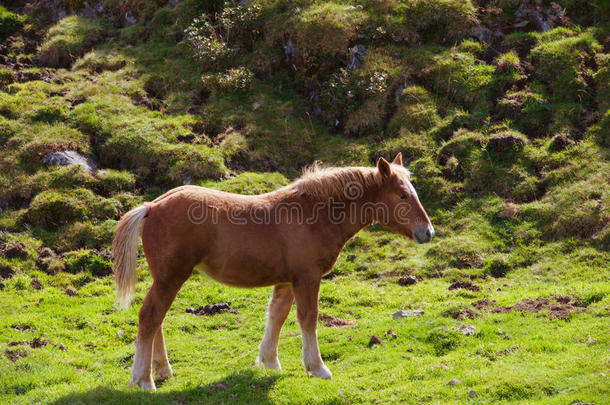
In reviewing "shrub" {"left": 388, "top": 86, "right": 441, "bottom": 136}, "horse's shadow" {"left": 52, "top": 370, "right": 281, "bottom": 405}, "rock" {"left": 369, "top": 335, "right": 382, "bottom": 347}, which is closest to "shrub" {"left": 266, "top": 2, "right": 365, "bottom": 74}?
"shrub" {"left": 388, "top": 86, "right": 441, "bottom": 136}

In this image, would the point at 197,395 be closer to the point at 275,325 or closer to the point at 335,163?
the point at 275,325

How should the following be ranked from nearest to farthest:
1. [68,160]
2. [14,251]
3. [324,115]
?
[14,251] → [68,160] → [324,115]

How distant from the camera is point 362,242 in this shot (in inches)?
629

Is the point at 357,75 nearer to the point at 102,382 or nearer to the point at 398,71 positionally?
the point at 398,71

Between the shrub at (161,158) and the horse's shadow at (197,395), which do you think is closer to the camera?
the horse's shadow at (197,395)

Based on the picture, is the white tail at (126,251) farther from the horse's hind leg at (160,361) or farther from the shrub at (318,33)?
the shrub at (318,33)

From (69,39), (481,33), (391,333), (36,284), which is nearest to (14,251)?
(36,284)

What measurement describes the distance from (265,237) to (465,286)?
632cm

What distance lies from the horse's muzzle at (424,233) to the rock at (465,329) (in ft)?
7.23

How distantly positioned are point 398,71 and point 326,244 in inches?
485

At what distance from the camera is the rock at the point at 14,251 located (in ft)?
46.8

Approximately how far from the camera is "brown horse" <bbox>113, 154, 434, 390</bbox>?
8.54m

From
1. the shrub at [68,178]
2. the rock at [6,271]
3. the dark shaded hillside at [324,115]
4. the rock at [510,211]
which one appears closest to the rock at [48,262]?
the dark shaded hillside at [324,115]

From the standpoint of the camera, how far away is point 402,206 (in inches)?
366
